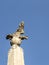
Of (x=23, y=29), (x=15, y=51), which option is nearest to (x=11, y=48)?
(x=15, y=51)

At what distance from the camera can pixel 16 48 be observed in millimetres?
19406

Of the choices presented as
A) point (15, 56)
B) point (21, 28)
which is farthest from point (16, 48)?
point (21, 28)

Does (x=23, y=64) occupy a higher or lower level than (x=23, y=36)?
lower

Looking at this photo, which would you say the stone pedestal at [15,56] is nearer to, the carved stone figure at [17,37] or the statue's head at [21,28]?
the carved stone figure at [17,37]

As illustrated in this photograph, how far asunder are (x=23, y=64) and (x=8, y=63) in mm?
859

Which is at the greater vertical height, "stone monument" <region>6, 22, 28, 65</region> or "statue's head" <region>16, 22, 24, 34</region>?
"statue's head" <region>16, 22, 24, 34</region>

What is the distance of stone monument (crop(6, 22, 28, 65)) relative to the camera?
1862cm

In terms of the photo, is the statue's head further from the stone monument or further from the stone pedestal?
the stone pedestal

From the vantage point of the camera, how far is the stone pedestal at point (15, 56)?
18.5 m

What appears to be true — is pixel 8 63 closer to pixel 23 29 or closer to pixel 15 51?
pixel 15 51

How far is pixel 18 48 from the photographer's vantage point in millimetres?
19469

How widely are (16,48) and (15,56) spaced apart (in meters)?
0.70

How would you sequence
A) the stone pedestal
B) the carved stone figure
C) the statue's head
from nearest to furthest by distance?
the stone pedestal, the carved stone figure, the statue's head

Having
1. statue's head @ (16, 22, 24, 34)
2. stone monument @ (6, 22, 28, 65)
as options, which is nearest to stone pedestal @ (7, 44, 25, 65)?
stone monument @ (6, 22, 28, 65)
